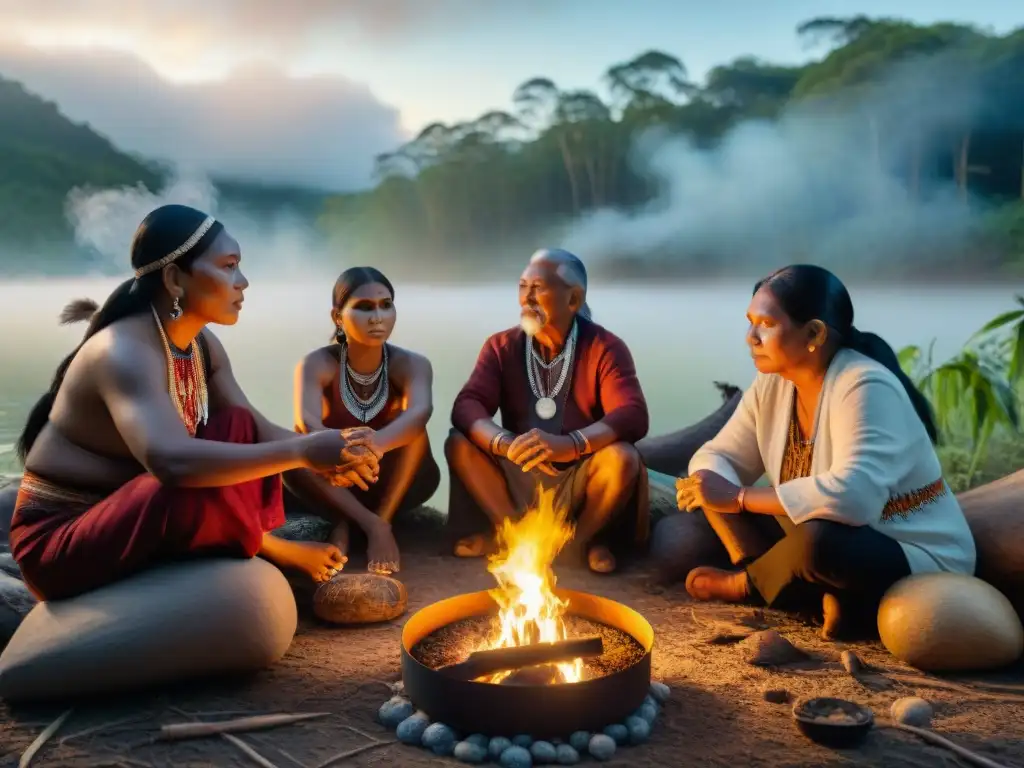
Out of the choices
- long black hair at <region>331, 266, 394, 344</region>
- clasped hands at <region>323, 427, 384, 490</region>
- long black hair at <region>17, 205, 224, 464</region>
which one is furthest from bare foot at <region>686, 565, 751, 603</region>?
long black hair at <region>17, 205, 224, 464</region>

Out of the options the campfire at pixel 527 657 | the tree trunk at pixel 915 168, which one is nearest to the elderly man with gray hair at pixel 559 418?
the campfire at pixel 527 657

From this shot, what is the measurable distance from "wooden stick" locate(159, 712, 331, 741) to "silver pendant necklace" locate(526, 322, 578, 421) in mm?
2189

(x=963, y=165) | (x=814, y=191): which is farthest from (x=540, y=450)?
(x=963, y=165)

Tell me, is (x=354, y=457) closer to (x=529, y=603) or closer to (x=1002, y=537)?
(x=529, y=603)

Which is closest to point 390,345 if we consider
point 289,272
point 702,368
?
point 289,272

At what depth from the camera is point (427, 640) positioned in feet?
10.2

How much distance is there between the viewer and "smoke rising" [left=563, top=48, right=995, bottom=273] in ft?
24.0

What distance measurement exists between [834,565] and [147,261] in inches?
107

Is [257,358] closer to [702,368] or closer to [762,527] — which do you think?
[702,368]

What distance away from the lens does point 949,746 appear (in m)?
2.57

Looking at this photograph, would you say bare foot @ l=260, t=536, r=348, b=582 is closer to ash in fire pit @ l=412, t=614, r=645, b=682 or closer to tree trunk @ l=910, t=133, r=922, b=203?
ash in fire pit @ l=412, t=614, r=645, b=682

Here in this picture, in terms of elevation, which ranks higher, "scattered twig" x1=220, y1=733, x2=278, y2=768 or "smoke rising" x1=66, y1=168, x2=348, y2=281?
"smoke rising" x1=66, y1=168, x2=348, y2=281

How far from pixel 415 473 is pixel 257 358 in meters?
3.39

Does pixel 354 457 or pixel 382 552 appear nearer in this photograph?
pixel 354 457
